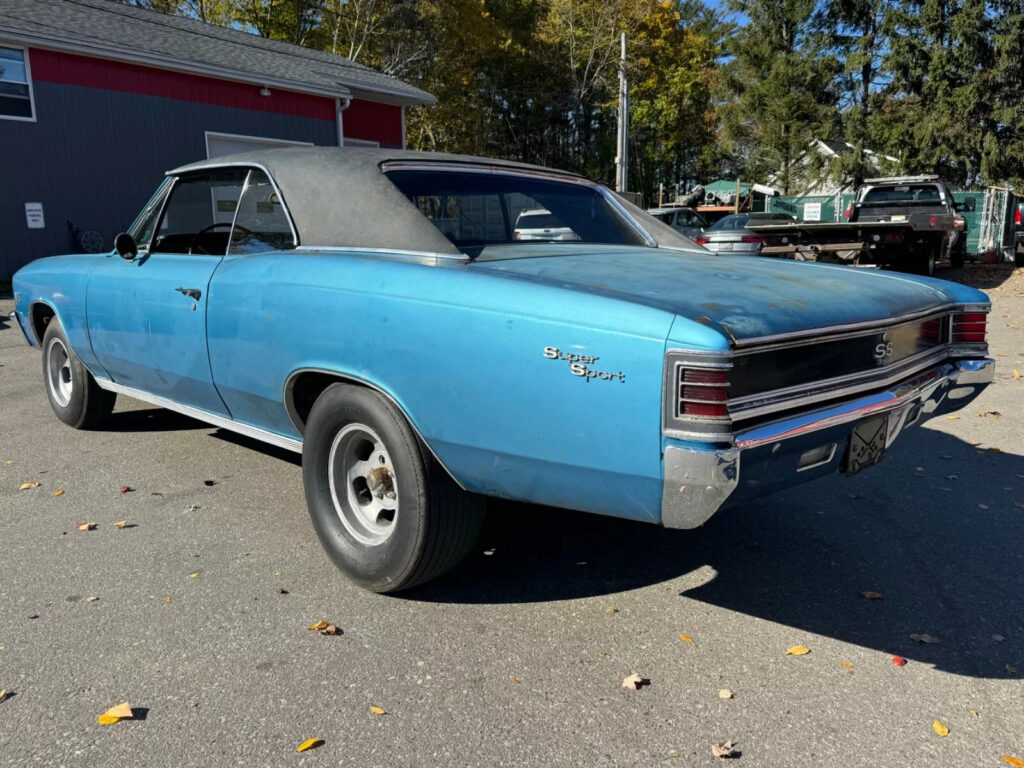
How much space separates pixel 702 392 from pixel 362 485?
1509 millimetres

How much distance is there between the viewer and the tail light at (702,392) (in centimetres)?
220

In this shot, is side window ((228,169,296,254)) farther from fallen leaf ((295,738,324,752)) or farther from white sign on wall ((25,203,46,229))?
white sign on wall ((25,203,46,229))

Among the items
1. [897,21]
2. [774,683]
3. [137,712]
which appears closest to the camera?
[137,712]

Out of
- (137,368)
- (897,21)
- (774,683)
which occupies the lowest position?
(774,683)

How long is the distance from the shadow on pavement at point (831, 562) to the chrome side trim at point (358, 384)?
0.62 metres

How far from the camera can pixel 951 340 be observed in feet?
10.9

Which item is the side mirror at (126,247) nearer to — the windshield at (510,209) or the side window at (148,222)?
the side window at (148,222)

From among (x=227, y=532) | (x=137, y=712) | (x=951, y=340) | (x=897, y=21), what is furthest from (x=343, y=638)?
(x=897, y=21)

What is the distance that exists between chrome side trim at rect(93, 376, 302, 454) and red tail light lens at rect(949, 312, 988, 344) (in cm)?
270

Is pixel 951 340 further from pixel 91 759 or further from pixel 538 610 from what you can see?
pixel 91 759

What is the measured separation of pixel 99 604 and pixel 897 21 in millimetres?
31591

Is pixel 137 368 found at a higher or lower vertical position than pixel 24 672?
→ higher

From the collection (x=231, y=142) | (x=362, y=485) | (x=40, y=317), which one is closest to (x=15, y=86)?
(x=231, y=142)

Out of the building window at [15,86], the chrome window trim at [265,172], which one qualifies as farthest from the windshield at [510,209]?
the building window at [15,86]
